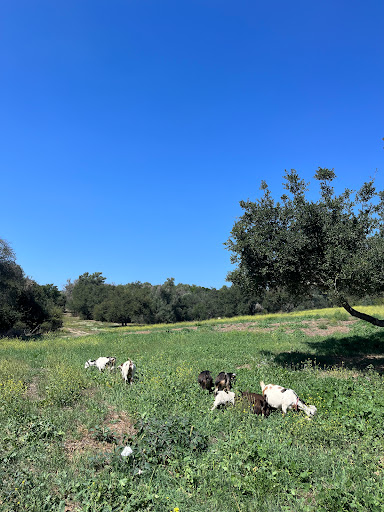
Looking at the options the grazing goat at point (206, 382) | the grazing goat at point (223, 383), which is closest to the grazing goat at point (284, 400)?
the grazing goat at point (223, 383)

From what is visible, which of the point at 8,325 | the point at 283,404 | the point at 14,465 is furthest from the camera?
the point at 8,325

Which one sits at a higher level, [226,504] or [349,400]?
[349,400]

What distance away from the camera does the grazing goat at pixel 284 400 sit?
9.10 metres

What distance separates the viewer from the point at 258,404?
9.25 m

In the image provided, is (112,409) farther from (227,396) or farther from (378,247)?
(378,247)

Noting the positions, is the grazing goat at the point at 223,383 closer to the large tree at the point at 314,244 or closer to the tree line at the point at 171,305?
the large tree at the point at 314,244

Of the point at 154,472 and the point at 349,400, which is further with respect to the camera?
the point at 349,400

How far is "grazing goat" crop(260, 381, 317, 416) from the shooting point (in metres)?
9.10

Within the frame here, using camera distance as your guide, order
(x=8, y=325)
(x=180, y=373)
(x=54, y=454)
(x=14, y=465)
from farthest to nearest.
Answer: (x=8, y=325) → (x=180, y=373) → (x=54, y=454) → (x=14, y=465)

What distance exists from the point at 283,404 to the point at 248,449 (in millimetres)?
3034

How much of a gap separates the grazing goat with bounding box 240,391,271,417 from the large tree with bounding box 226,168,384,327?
6.15 m

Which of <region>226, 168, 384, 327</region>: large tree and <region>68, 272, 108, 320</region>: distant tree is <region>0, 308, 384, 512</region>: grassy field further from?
<region>68, 272, 108, 320</region>: distant tree

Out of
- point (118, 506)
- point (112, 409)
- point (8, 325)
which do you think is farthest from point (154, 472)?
point (8, 325)

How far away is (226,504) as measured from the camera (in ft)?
17.7
